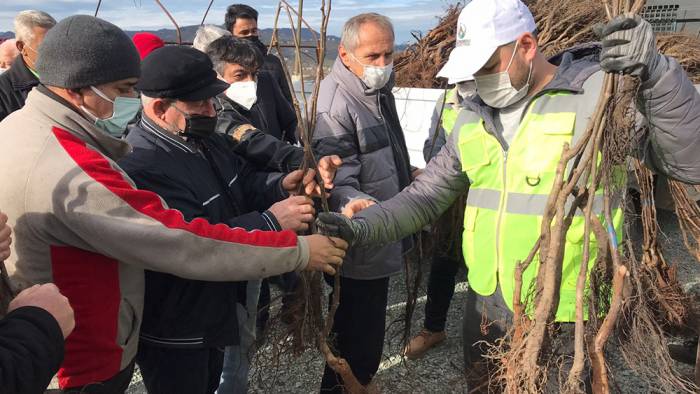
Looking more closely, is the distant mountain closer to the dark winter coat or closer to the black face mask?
the dark winter coat

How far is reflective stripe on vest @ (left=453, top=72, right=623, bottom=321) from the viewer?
138 cm

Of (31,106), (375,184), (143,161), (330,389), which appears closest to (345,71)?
(375,184)

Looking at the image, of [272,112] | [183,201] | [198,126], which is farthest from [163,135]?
[272,112]

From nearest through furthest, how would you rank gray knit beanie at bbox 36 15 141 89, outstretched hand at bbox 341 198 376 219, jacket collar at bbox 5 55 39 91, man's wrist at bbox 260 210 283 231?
gray knit beanie at bbox 36 15 141 89 → man's wrist at bbox 260 210 283 231 → outstretched hand at bbox 341 198 376 219 → jacket collar at bbox 5 55 39 91

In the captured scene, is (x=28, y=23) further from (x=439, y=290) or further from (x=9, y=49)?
(x=439, y=290)

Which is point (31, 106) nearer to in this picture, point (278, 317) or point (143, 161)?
point (143, 161)

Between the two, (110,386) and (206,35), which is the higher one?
(206,35)

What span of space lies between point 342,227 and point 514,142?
598 millimetres

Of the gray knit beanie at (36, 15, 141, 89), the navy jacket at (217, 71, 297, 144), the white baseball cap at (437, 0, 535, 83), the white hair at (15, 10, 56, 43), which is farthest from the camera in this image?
the white hair at (15, 10, 56, 43)

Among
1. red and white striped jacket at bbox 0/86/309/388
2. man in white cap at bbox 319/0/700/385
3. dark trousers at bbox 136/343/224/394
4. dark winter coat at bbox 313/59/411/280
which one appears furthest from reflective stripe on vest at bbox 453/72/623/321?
dark trousers at bbox 136/343/224/394

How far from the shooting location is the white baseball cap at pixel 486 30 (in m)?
1.45

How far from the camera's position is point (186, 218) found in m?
1.54

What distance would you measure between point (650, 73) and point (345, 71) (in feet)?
4.11

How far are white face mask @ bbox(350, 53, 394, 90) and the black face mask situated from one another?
0.72 meters
